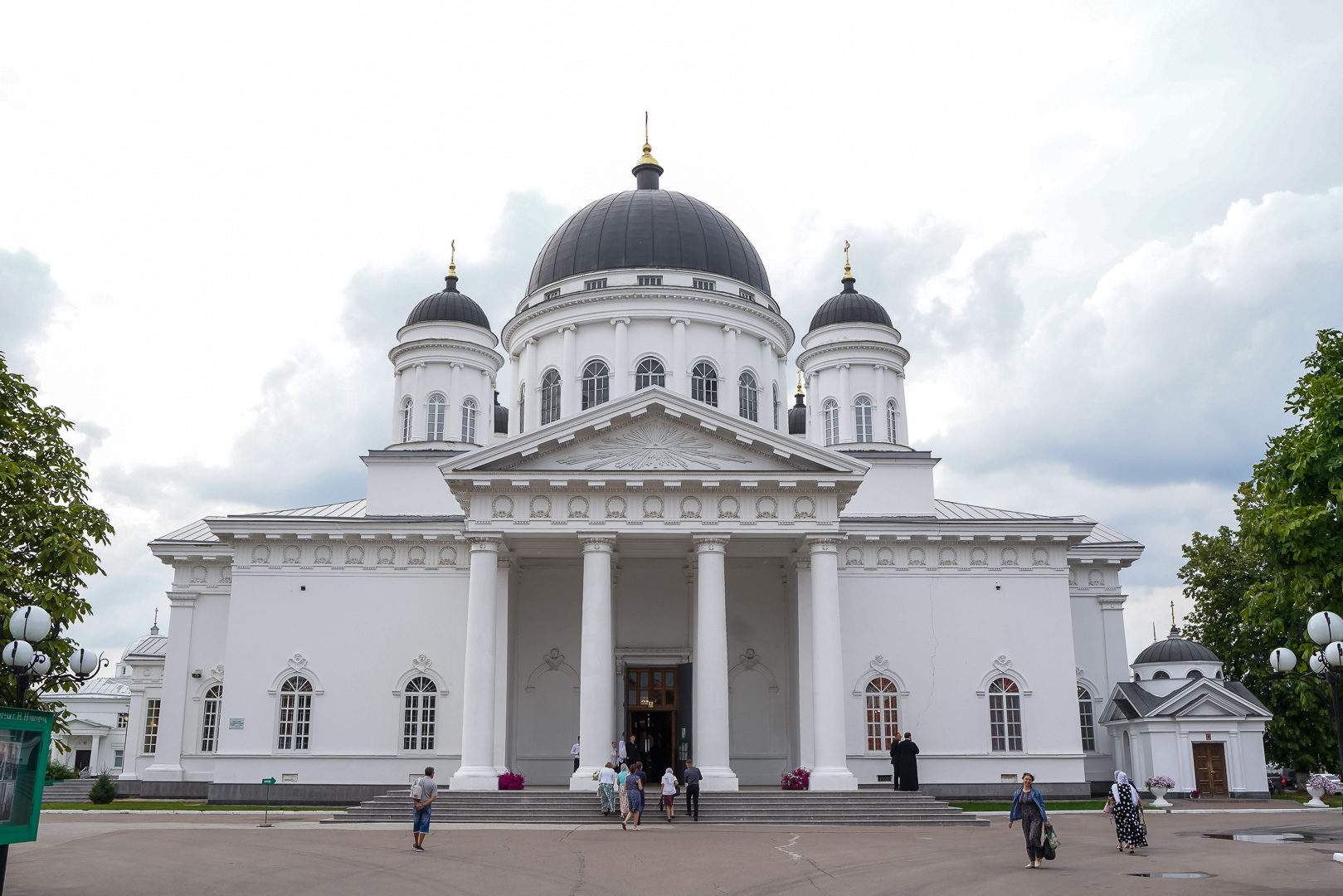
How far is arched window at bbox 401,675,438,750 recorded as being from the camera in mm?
32406

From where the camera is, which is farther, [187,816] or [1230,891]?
[187,816]

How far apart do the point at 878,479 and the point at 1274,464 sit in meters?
14.8

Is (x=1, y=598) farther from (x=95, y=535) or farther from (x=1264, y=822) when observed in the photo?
(x=1264, y=822)

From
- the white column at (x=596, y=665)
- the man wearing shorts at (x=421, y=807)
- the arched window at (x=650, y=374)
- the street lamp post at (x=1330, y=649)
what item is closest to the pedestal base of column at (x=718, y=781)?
the white column at (x=596, y=665)

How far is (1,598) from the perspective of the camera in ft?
61.0

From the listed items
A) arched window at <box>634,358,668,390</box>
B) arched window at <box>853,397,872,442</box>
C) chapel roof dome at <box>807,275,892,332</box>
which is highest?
chapel roof dome at <box>807,275,892,332</box>

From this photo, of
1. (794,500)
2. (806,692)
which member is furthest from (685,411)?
(806,692)

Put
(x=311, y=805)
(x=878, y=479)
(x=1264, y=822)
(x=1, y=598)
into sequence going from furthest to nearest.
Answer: (x=878, y=479), (x=311, y=805), (x=1264, y=822), (x=1, y=598)

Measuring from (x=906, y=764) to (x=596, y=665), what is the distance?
8846 mm

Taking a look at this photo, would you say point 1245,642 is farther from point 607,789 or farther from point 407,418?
point 407,418

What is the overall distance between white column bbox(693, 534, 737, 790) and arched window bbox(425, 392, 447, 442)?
564 inches

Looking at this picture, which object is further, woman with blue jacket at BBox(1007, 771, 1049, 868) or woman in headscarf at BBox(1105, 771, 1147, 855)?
woman in headscarf at BBox(1105, 771, 1147, 855)

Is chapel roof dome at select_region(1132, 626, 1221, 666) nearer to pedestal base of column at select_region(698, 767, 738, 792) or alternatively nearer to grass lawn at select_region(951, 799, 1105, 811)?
grass lawn at select_region(951, 799, 1105, 811)

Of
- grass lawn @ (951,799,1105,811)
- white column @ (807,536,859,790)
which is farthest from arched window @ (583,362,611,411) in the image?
grass lawn @ (951,799,1105,811)
